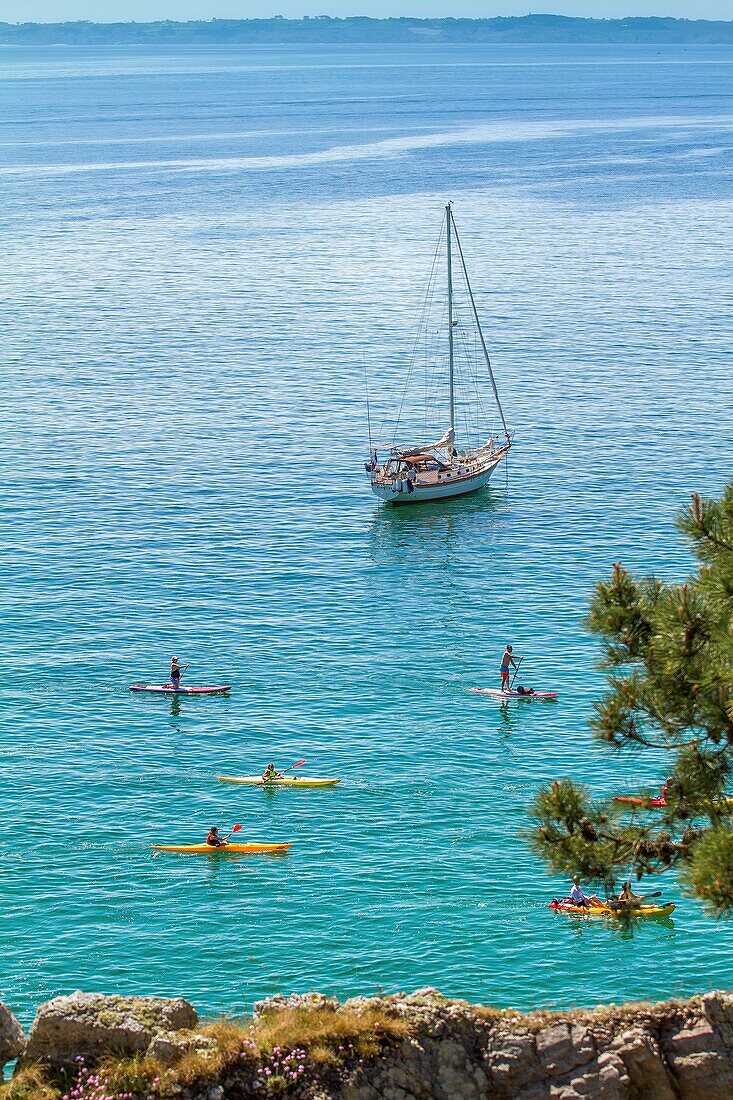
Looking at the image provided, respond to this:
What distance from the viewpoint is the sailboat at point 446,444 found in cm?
9150

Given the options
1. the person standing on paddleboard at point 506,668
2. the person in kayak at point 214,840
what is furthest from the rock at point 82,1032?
the person standing on paddleboard at point 506,668

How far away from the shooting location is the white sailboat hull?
9056 cm

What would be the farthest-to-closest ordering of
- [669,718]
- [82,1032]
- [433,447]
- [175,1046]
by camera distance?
1. [433,447]
2. [669,718]
3. [82,1032]
4. [175,1046]

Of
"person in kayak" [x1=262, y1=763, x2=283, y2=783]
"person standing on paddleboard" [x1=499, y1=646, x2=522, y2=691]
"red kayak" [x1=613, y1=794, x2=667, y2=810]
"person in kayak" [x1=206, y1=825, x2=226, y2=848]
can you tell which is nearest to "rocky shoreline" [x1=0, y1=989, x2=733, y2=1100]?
"red kayak" [x1=613, y1=794, x2=667, y2=810]

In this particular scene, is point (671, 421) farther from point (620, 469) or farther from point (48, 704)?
point (48, 704)

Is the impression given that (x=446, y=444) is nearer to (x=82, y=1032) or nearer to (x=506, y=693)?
(x=506, y=693)

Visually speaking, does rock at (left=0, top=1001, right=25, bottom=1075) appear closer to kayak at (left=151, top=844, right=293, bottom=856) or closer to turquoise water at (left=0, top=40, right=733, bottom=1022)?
turquoise water at (left=0, top=40, right=733, bottom=1022)

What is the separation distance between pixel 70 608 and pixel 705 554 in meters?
55.2

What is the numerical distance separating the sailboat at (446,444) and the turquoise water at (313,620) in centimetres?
161

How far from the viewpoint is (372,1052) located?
2064 cm

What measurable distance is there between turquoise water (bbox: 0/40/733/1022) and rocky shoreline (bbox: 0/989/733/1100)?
7344 mm

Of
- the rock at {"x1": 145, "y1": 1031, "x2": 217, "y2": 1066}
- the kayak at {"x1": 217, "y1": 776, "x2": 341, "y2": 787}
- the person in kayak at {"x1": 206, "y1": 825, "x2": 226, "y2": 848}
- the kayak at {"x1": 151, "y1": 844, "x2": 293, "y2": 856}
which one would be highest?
the rock at {"x1": 145, "y1": 1031, "x2": 217, "y2": 1066}

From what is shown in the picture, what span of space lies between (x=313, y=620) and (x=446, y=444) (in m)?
28.2

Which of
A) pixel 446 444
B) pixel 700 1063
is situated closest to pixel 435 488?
pixel 446 444
